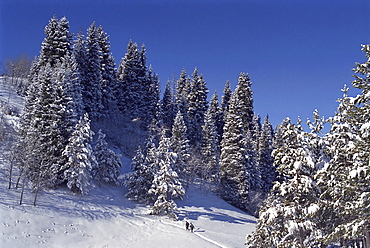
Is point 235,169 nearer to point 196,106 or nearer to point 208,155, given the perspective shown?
point 208,155

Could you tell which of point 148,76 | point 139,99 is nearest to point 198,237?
point 139,99

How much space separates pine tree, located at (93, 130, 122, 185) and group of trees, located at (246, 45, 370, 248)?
84.5 feet

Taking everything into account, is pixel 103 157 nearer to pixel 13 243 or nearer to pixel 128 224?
pixel 128 224

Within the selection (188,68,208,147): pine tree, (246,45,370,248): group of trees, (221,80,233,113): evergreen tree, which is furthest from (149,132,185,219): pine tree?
(221,80,233,113): evergreen tree

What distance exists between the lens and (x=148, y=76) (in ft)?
215

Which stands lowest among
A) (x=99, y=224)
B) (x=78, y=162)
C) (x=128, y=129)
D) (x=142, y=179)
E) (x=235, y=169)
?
(x=99, y=224)

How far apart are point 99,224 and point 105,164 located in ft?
34.8

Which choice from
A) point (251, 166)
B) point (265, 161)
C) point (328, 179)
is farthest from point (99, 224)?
point (265, 161)

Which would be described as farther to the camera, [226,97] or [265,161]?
[226,97]

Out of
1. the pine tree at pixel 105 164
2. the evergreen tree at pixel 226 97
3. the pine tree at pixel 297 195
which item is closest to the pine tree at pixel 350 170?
the pine tree at pixel 297 195

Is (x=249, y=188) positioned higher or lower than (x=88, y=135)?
lower

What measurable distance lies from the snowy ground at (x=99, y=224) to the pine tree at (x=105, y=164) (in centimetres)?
137

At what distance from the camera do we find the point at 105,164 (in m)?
39.0

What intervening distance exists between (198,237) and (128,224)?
7.40m
